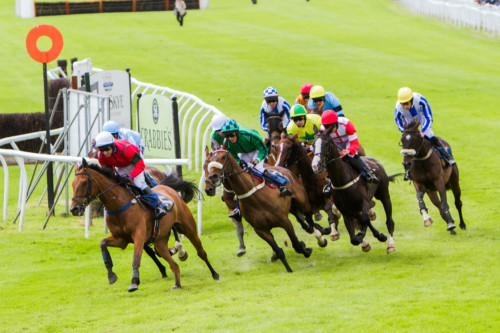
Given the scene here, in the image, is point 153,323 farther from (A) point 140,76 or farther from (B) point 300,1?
(B) point 300,1

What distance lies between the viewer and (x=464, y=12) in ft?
128

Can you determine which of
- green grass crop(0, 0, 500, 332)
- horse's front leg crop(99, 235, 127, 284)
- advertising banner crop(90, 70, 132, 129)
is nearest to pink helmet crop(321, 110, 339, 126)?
green grass crop(0, 0, 500, 332)

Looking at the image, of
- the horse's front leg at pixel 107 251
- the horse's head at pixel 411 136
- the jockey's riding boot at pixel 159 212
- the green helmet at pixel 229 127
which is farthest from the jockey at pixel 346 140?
the horse's front leg at pixel 107 251

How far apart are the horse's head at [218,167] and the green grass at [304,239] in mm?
1329

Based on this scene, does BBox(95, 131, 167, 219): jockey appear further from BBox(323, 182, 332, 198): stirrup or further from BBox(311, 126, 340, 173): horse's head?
BBox(323, 182, 332, 198): stirrup

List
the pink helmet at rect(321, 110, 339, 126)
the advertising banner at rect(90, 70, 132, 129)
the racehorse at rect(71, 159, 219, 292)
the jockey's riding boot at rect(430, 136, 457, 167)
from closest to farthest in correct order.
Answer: the racehorse at rect(71, 159, 219, 292), the pink helmet at rect(321, 110, 339, 126), the jockey's riding boot at rect(430, 136, 457, 167), the advertising banner at rect(90, 70, 132, 129)

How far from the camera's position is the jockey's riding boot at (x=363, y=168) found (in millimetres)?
11156

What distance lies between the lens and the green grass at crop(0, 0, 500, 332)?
29.0ft

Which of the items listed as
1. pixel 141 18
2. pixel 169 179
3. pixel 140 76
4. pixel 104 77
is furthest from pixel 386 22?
pixel 169 179

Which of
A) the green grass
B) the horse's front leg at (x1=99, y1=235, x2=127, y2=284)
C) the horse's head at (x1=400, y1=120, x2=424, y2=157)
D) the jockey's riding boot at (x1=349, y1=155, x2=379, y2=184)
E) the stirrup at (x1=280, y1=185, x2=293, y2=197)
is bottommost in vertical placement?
Answer: the green grass

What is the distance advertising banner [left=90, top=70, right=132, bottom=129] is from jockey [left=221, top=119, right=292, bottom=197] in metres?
4.83

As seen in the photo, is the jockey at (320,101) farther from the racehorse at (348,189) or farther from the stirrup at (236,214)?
the stirrup at (236,214)

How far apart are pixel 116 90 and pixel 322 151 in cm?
630

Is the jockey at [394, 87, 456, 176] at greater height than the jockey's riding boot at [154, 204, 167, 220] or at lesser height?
greater
